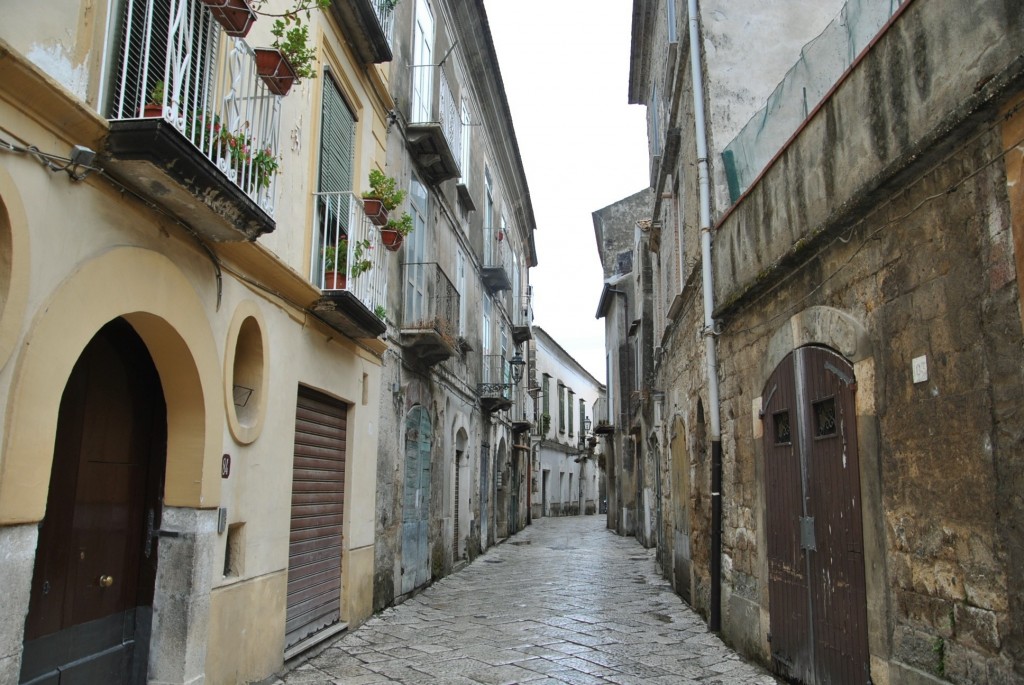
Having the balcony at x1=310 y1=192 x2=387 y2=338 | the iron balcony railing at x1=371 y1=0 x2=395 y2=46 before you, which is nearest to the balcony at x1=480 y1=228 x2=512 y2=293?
the iron balcony railing at x1=371 y1=0 x2=395 y2=46

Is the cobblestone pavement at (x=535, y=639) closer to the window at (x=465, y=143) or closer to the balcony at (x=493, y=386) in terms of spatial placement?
the balcony at (x=493, y=386)

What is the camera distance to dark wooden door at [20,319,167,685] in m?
3.92

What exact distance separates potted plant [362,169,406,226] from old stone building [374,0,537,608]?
1.75 meters

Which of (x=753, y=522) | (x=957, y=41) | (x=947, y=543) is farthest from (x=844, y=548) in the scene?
(x=957, y=41)

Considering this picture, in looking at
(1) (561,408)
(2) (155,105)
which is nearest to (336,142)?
(2) (155,105)

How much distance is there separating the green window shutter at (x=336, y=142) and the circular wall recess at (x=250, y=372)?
1.84 meters

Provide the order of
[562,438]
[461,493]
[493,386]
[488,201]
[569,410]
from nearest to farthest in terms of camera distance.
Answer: [461,493] → [493,386] → [488,201] → [562,438] → [569,410]

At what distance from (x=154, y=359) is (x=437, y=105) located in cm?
796

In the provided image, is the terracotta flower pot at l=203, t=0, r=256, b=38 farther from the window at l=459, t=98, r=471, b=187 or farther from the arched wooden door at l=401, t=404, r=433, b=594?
the window at l=459, t=98, r=471, b=187

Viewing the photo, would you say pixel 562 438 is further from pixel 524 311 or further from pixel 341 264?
pixel 341 264

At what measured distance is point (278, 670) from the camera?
5.84 metres

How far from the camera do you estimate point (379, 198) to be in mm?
7609

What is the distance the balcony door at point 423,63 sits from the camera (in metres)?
10.6

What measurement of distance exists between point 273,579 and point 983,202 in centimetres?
521
